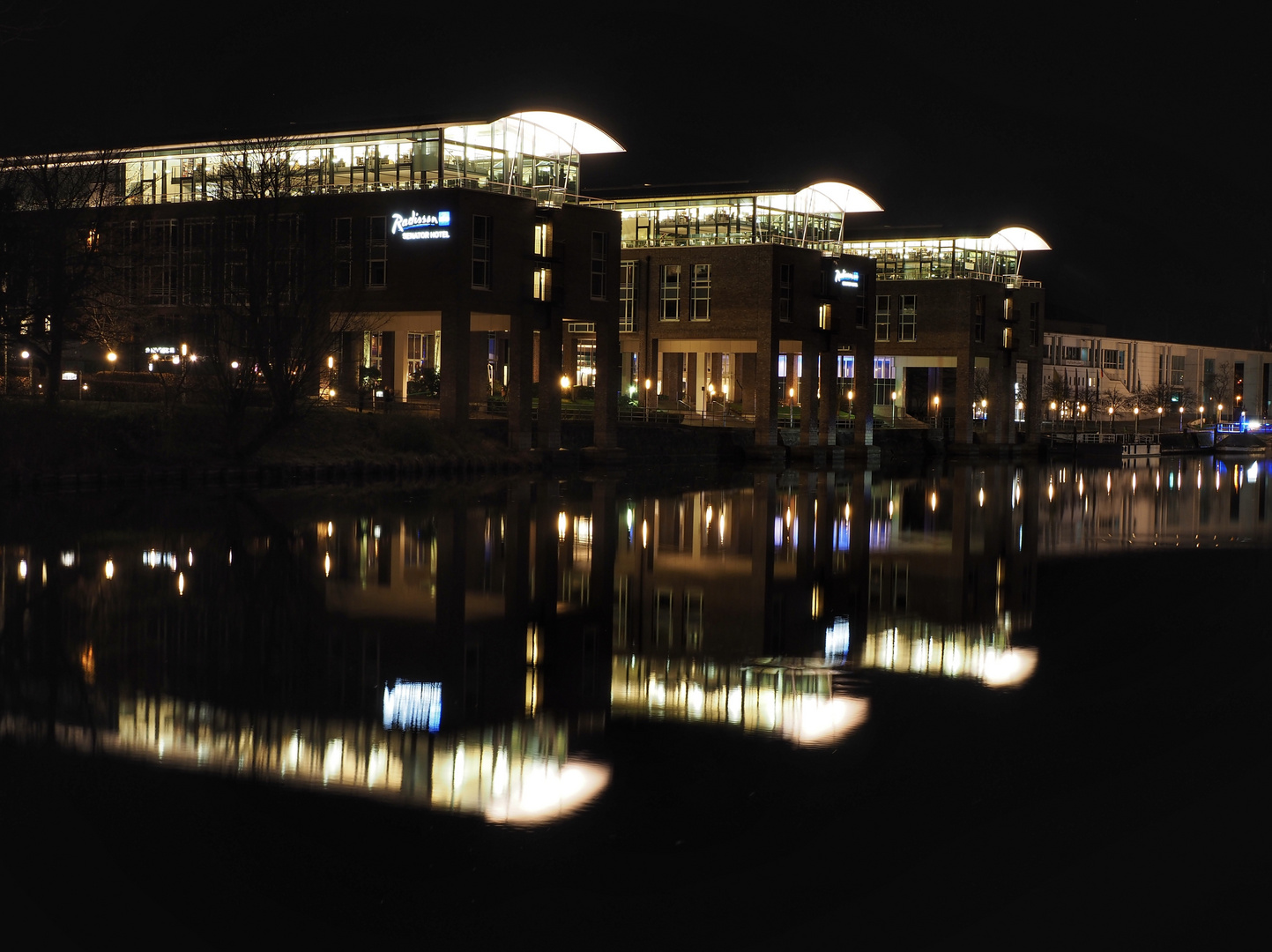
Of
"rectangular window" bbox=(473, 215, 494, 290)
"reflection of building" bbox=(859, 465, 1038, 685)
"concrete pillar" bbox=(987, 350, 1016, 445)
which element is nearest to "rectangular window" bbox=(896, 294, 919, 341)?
"concrete pillar" bbox=(987, 350, 1016, 445)

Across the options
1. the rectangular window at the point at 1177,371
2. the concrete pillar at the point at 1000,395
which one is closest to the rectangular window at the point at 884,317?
the concrete pillar at the point at 1000,395

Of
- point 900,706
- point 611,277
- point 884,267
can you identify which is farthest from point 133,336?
point 900,706

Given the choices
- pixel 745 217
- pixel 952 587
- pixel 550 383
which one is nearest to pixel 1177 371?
pixel 745 217

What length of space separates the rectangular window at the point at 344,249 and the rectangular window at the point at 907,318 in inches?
1564

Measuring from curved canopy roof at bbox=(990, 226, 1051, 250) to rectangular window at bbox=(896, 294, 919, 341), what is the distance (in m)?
5.78

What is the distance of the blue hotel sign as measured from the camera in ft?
161

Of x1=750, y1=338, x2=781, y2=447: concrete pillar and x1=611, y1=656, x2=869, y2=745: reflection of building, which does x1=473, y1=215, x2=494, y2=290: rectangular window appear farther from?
x1=611, y1=656, x2=869, y2=745: reflection of building

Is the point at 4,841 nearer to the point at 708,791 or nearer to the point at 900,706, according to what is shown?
the point at 708,791

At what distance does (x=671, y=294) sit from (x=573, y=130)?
16.9m

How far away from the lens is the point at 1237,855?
8594 mm

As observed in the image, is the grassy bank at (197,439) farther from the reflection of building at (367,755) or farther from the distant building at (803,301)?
the reflection of building at (367,755)

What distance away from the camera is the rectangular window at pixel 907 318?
8138 centimetres

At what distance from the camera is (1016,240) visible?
84000 mm

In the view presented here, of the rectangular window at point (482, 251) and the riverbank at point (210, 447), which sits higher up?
the rectangular window at point (482, 251)
